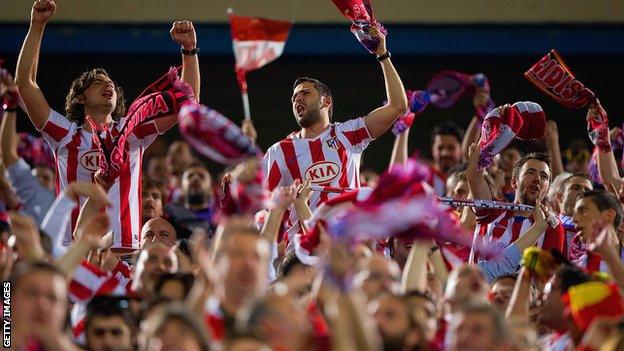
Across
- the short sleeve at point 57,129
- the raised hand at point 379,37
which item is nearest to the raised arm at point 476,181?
the raised hand at point 379,37

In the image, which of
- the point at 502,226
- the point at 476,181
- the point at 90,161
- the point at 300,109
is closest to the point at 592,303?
the point at 502,226

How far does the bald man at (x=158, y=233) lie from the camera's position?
8.79m

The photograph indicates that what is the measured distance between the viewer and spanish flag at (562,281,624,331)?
6402mm

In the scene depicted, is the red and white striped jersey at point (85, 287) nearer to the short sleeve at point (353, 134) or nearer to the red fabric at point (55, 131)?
the red fabric at point (55, 131)

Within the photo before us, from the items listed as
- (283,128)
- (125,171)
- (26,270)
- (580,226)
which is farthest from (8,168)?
(283,128)

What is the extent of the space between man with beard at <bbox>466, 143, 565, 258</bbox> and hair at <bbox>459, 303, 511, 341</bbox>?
3504 millimetres

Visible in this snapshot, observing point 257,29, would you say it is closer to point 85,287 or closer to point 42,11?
point 85,287

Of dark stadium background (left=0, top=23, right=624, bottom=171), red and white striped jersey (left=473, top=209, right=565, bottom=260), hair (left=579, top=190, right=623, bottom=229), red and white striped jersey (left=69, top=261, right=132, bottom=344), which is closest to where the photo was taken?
red and white striped jersey (left=69, top=261, right=132, bottom=344)

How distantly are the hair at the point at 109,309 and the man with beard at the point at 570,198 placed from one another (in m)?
3.71

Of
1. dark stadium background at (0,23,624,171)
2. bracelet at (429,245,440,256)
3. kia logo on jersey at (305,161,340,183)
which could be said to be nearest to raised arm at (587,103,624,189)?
kia logo on jersey at (305,161,340,183)

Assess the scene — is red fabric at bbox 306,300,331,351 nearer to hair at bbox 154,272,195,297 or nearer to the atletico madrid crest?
hair at bbox 154,272,195,297

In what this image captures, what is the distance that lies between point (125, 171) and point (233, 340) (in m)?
4.01

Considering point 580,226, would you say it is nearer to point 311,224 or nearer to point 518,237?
point 518,237

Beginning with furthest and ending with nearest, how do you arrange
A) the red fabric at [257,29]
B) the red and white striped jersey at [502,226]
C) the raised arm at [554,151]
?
the raised arm at [554,151], the red and white striped jersey at [502,226], the red fabric at [257,29]
